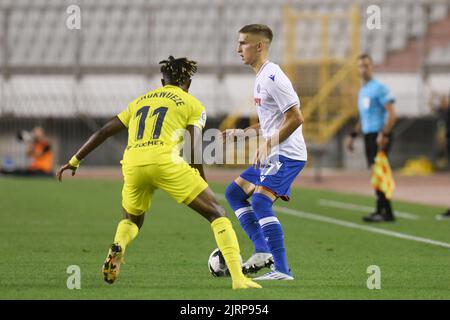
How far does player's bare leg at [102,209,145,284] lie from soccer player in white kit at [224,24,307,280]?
1.12 m

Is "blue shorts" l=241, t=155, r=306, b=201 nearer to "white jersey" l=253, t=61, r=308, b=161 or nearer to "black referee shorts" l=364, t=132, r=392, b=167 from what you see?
"white jersey" l=253, t=61, r=308, b=161

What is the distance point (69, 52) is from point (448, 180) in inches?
666

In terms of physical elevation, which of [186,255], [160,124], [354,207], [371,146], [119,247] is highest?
[160,124]

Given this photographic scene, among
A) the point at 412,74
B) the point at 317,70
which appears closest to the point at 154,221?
the point at 317,70

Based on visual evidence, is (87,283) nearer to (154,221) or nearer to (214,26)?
(154,221)

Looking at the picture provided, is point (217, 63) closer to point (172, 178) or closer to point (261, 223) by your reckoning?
point (261, 223)

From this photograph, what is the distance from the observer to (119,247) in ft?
26.7

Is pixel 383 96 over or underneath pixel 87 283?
over

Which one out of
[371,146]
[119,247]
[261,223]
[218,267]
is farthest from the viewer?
[371,146]

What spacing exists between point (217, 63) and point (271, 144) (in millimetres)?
30802

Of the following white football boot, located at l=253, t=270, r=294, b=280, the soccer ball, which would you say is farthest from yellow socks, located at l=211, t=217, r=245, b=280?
the soccer ball

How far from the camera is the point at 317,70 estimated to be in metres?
35.5

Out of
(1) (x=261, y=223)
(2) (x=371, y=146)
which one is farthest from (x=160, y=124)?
(2) (x=371, y=146)

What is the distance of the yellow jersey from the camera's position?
802 cm
